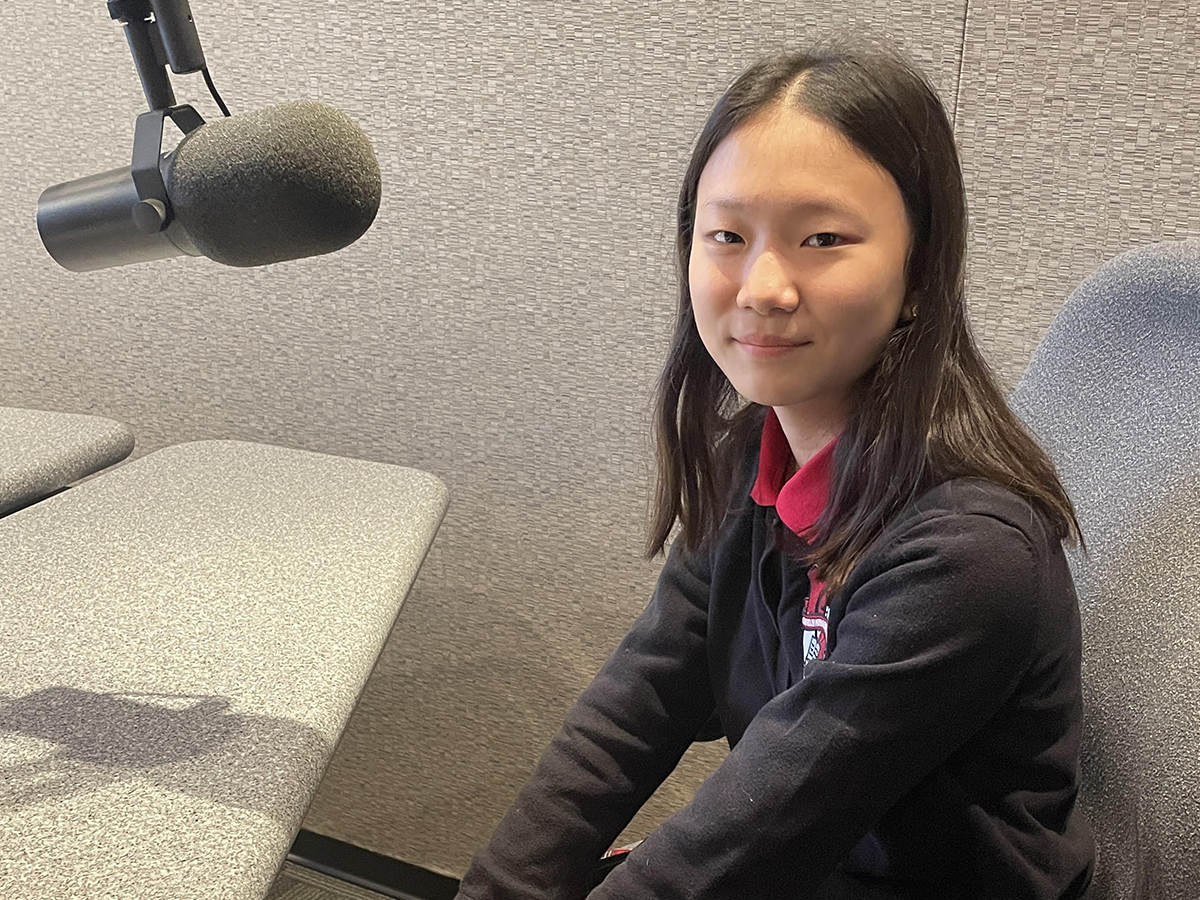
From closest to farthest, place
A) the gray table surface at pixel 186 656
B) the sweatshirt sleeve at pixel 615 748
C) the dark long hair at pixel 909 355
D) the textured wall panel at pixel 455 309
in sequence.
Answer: the gray table surface at pixel 186 656
the dark long hair at pixel 909 355
the sweatshirt sleeve at pixel 615 748
the textured wall panel at pixel 455 309

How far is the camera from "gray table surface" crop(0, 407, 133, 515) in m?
1.09

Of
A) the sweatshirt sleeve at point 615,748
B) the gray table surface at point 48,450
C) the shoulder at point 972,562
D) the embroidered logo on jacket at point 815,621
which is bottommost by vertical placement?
the sweatshirt sleeve at point 615,748

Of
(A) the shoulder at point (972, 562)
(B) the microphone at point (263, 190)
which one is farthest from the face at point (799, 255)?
(B) the microphone at point (263, 190)

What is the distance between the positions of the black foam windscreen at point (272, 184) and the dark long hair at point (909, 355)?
0.82 ft

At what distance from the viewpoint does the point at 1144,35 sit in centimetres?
102

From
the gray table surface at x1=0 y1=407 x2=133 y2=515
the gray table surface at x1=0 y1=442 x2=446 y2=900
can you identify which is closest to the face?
the gray table surface at x1=0 y1=442 x2=446 y2=900

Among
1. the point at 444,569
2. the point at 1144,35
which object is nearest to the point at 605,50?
the point at 1144,35

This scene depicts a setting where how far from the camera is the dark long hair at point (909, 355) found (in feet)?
2.33

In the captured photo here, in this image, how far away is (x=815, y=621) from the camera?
0.77 metres

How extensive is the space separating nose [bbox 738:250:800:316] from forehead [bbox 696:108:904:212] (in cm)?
3

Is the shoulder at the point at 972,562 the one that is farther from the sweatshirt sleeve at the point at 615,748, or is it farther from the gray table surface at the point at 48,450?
the gray table surface at the point at 48,450

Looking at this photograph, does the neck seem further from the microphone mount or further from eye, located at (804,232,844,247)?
the microphone mount

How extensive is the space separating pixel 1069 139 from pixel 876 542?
0.55 metres

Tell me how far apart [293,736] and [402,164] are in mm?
755
